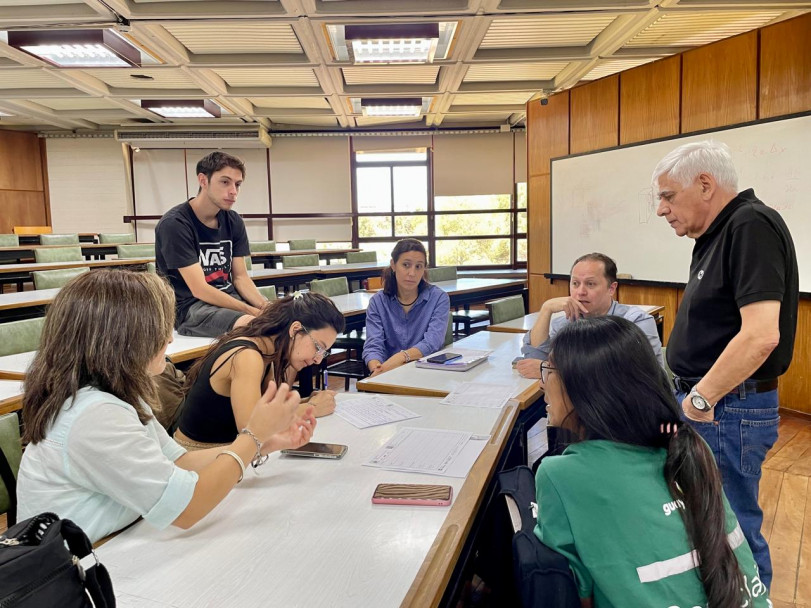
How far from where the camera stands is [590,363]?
3.66 ft

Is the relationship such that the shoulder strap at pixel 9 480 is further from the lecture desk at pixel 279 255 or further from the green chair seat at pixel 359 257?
the green chair seat at pixel 359 257

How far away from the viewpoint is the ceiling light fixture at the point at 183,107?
6836 mm

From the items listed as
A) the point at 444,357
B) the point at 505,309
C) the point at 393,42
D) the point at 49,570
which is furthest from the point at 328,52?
the point at 49,570

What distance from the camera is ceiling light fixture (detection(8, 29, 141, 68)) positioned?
4484mm

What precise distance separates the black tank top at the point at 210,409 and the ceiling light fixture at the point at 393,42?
3.63 meters

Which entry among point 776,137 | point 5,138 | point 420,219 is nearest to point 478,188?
point 420,219

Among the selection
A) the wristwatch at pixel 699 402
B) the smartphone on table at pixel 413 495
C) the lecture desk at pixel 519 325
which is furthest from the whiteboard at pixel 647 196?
the smartphone on table at pixel 413 495

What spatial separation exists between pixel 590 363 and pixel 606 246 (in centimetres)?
452

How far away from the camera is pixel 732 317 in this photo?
160 cm

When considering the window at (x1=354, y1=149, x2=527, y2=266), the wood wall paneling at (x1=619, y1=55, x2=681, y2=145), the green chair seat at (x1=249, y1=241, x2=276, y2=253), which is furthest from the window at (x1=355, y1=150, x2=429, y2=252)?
the wood wall paneling at (x1=619, y1=55, x2=681, y2=145)

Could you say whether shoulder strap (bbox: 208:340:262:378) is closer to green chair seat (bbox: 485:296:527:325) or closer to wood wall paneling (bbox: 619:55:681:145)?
green chair seat (bbox: 485:296:527:325)

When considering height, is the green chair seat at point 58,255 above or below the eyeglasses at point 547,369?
above

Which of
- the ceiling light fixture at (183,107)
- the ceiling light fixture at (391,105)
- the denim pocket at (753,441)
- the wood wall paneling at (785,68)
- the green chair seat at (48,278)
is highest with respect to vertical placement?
the ceiling light fixture at (183,107)

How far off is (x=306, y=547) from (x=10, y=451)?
0.94 meters
